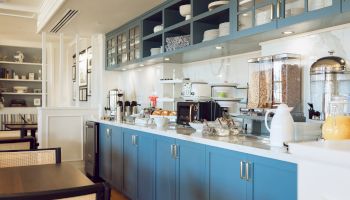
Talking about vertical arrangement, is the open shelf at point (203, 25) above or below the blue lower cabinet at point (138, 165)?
above

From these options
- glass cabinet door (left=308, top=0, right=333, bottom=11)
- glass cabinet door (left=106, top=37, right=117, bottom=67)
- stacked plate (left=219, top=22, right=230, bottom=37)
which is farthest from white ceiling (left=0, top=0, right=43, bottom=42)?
glass cabinet door (left=308, top=0, right=333, bottom=11)

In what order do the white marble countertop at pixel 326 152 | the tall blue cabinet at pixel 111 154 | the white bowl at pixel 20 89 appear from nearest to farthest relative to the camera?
the white marble countertop at pixel 326 152, the tall blue cabinet at pixel 111 154, the white bowl at pixel 20 89

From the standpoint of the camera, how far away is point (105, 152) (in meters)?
4.57

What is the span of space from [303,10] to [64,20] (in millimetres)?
3708

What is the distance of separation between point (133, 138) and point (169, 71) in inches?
53.6

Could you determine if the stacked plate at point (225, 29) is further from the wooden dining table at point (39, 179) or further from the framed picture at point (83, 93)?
the framed picture at point (83, 93)

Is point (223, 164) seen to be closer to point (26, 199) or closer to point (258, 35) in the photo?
point (258, 35)

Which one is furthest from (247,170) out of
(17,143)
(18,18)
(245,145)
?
(18,18)

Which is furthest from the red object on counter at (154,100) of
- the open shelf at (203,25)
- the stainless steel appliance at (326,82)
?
the stainless steel appliance at (326,82)

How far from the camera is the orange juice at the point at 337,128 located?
57.0 inches

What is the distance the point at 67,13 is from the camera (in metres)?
4.56

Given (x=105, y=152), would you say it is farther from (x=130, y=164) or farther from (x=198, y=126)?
(x=198, y=126)

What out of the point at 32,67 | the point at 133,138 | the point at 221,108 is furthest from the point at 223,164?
the point at 32,67

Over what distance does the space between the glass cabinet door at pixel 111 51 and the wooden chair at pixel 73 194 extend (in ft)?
14.6
